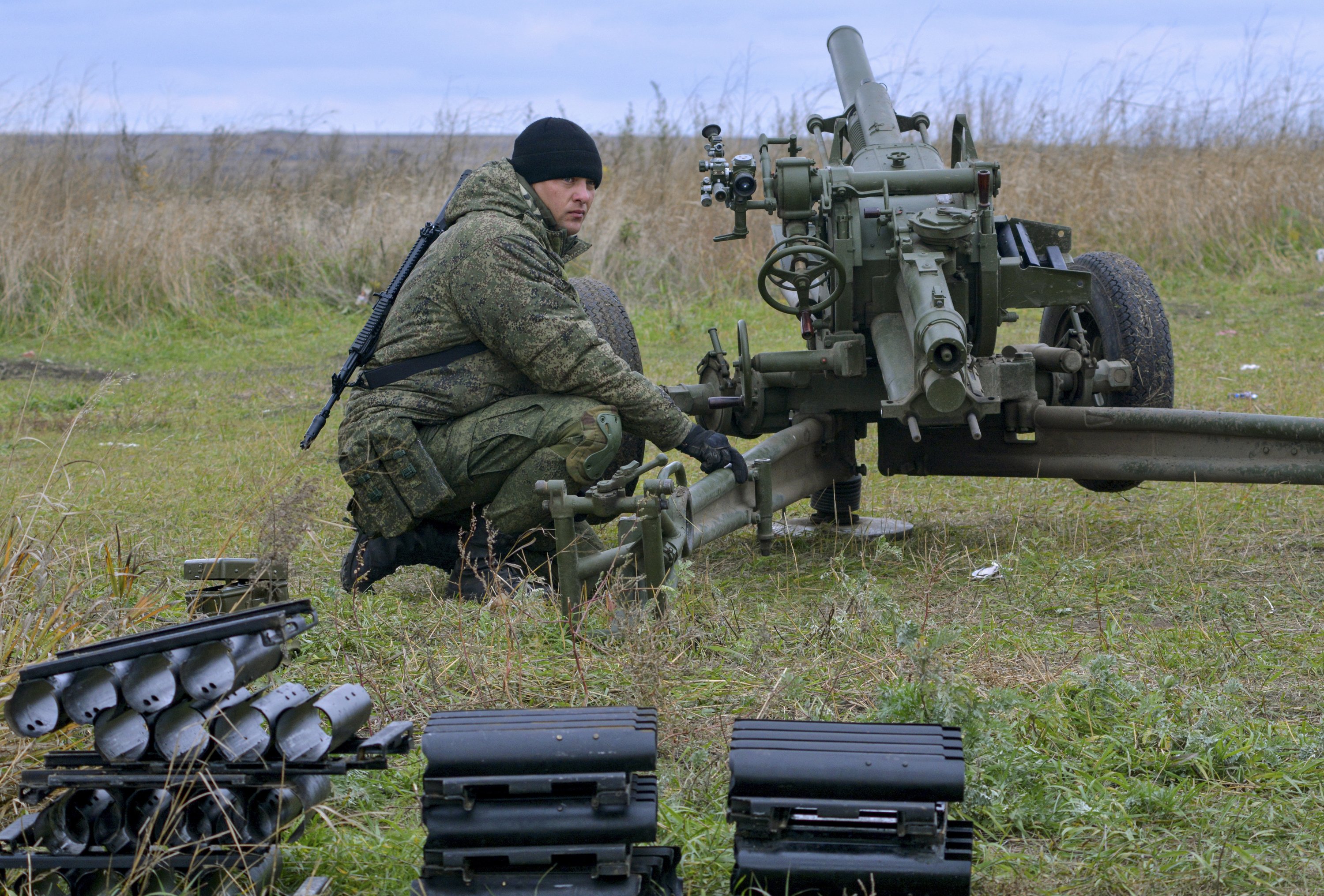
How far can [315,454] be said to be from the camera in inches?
281

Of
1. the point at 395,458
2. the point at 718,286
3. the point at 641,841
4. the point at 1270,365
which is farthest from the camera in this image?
the point at 718,286

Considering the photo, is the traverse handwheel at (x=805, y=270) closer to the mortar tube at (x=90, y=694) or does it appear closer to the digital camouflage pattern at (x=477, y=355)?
the digital camouflage pattern at (x=477, y=355)

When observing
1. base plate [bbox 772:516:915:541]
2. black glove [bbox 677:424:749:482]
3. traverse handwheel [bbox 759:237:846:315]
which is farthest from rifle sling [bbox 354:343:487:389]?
base plate [bbox 772:516:915:541]

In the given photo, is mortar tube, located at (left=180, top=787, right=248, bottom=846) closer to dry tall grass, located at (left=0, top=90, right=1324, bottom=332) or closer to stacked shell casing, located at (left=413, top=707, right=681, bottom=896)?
stacked shell casing, located at (left=413, top=707, right=681, bottom=896)

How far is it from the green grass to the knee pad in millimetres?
513

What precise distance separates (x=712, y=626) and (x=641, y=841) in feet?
5.13

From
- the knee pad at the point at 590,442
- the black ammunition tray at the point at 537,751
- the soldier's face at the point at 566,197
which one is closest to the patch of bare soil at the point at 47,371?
the soldier's face at the point at 566,197

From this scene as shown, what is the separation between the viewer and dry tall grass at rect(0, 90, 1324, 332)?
447 inches

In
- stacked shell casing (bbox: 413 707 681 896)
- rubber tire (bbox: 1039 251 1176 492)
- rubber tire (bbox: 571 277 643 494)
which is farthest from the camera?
rubber tire (bbox: 1039 251 1176 492)

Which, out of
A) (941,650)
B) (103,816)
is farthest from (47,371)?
(103,816)

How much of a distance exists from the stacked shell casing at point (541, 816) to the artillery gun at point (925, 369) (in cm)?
182

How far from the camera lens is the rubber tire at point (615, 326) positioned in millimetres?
5203

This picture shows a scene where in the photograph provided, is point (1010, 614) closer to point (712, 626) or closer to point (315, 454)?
point (712, 626)

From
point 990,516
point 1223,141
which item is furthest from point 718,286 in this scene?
point 990,516
